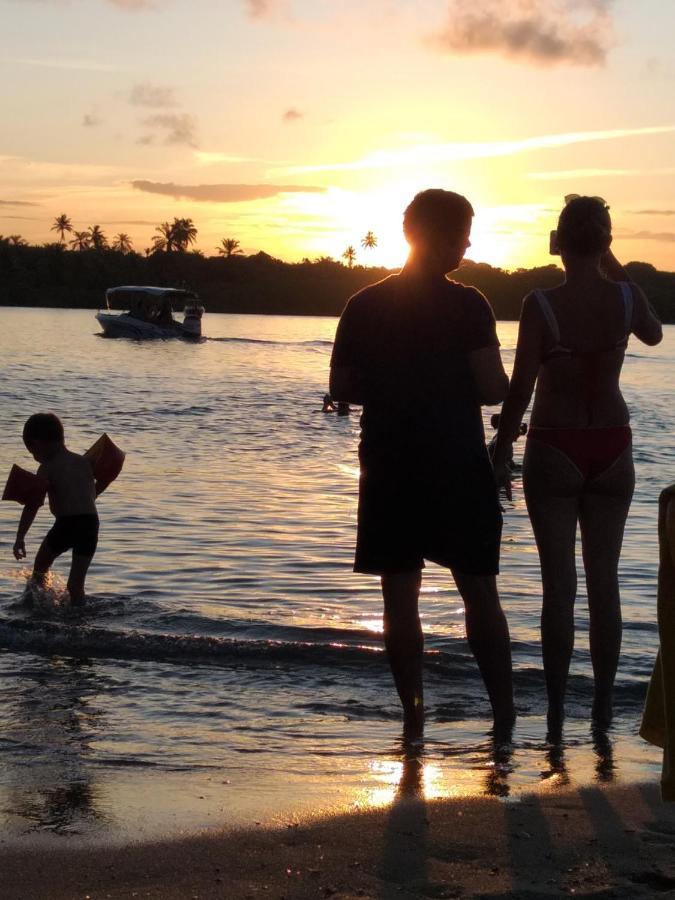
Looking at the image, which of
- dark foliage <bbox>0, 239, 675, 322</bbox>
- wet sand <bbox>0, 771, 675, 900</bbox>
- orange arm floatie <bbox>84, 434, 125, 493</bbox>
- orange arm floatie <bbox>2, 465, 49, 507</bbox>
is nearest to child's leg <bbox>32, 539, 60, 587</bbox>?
orange arm floatie <bbox>2, 465, 49, 507</bbox>

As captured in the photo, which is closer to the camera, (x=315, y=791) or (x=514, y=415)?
(x=315, y=791)

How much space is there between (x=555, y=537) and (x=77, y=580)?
157 inches

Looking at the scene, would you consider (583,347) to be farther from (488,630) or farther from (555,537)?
(488,630)

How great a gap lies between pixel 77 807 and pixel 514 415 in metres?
1.98

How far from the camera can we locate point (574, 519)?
4.38 metres

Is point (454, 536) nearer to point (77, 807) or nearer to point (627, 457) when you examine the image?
point (627, 457)

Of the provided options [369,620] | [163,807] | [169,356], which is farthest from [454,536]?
[169,356]

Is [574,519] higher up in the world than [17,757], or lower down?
higher up

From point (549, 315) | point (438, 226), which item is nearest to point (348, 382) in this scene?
point (438, 226)

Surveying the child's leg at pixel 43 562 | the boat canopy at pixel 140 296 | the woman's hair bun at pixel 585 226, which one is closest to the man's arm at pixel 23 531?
the child's leg at pixel 43 562

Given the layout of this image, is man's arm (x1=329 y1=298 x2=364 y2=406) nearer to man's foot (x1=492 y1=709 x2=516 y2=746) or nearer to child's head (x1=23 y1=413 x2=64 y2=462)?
man's foot (x1=492 y1=709 x2=516 y2=746)

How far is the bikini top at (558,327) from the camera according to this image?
4242mm

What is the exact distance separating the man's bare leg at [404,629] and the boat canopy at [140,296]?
55052 millimetres

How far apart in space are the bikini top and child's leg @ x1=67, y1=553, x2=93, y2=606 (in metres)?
4.10
